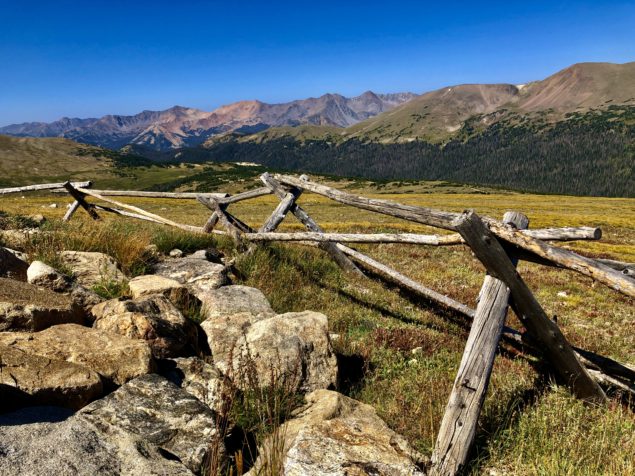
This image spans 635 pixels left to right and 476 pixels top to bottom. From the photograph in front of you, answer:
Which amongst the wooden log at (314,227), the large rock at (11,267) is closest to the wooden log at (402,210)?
the wooden log at (314,227)

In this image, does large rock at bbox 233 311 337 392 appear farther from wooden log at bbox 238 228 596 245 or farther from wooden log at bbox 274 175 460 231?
wooden log at bbox 274 175 460 231

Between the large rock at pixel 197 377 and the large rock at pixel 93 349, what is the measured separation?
0.41 meters

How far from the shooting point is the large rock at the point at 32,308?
453 cm

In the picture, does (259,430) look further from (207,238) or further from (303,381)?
(207,238)

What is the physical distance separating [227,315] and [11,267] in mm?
3215

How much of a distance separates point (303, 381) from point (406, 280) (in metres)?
5.46

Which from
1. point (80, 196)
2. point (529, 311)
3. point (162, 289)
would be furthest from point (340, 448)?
point (80, 196)

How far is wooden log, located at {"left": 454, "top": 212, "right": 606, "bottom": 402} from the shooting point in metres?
4.92

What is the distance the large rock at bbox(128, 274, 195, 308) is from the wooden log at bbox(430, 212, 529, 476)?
4.43 m

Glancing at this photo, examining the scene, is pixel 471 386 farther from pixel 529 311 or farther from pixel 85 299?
pixel 85 299

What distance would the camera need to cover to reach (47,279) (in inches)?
226

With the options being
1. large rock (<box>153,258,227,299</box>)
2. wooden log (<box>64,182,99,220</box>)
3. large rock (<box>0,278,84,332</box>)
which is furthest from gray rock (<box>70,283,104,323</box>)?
wooden log (<box>64,182,99,220</box>)

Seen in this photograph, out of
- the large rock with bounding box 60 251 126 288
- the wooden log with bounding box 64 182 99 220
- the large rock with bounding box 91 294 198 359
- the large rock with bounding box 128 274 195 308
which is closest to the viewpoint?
the large rock with bounding box 91 294 198 359

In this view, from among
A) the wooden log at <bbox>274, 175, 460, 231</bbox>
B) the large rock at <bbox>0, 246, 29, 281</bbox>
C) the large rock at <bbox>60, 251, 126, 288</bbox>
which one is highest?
the wooden log at <bbox>274, 175, 460, 231</bbox>
